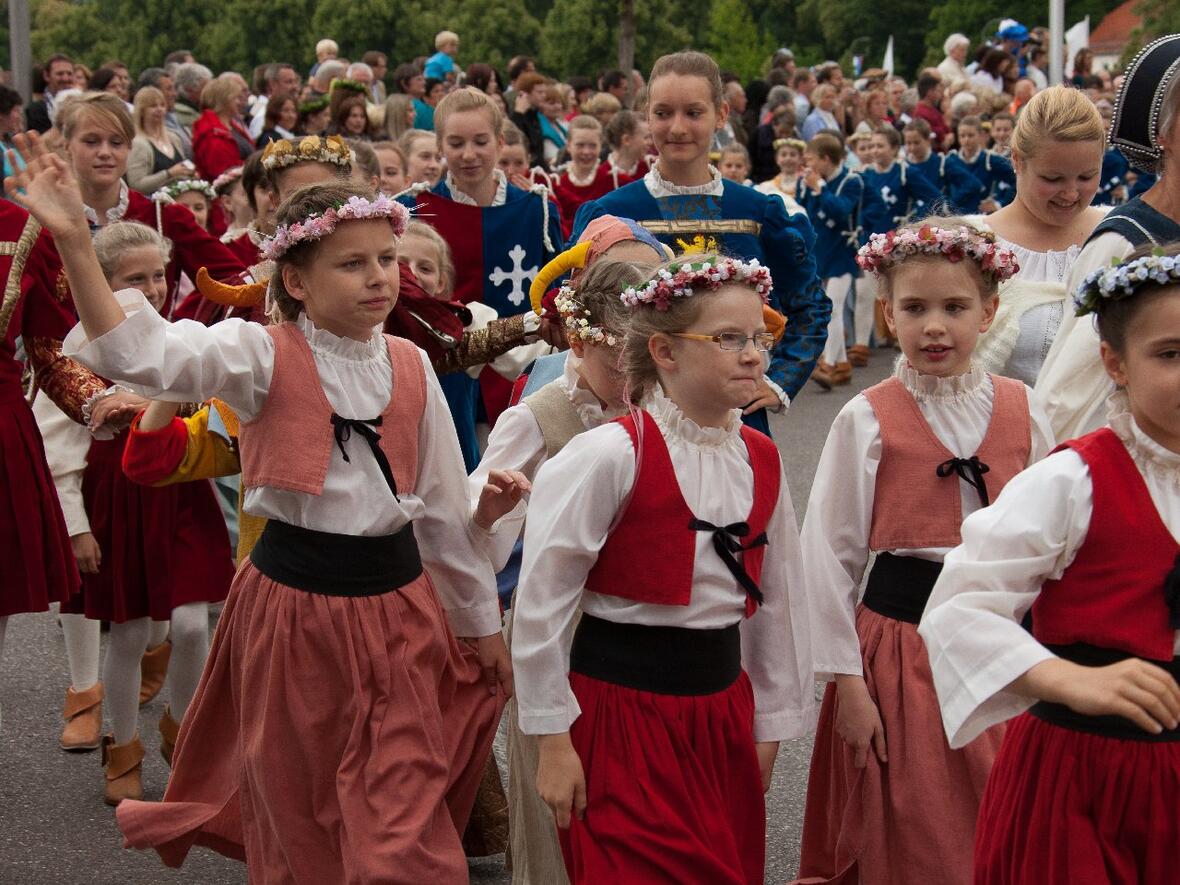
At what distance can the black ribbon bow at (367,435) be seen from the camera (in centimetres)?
379

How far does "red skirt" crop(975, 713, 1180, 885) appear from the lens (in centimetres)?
281

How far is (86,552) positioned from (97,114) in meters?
1.82

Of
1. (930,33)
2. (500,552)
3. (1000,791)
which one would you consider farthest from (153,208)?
(930,33)

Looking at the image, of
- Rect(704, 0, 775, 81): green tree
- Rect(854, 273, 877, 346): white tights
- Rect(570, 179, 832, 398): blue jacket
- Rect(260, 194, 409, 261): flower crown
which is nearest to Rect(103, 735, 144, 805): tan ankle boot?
Rect(260, 194, 409, 261): flower crown

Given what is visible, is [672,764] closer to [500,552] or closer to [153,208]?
[500,552]

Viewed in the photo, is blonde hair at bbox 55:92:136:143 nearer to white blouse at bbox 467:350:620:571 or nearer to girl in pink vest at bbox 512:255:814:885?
white blouse at bbox 467:350:620:571

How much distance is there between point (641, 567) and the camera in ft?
11.2

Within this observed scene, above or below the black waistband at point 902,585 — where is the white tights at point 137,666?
below

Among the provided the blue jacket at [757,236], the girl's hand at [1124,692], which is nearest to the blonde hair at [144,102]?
the blue jacket at [757,236]

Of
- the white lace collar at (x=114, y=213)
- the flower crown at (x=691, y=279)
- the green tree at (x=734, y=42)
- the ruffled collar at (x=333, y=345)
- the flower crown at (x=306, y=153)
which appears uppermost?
the green tree at (x=734, y=42)

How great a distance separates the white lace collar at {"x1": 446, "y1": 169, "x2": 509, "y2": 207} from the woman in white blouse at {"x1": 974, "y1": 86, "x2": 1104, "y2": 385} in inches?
94.5

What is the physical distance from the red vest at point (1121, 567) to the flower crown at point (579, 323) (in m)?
1.42

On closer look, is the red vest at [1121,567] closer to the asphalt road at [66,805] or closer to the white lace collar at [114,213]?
the asphalt road at [66,805]

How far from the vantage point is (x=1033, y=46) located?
78.2ft
